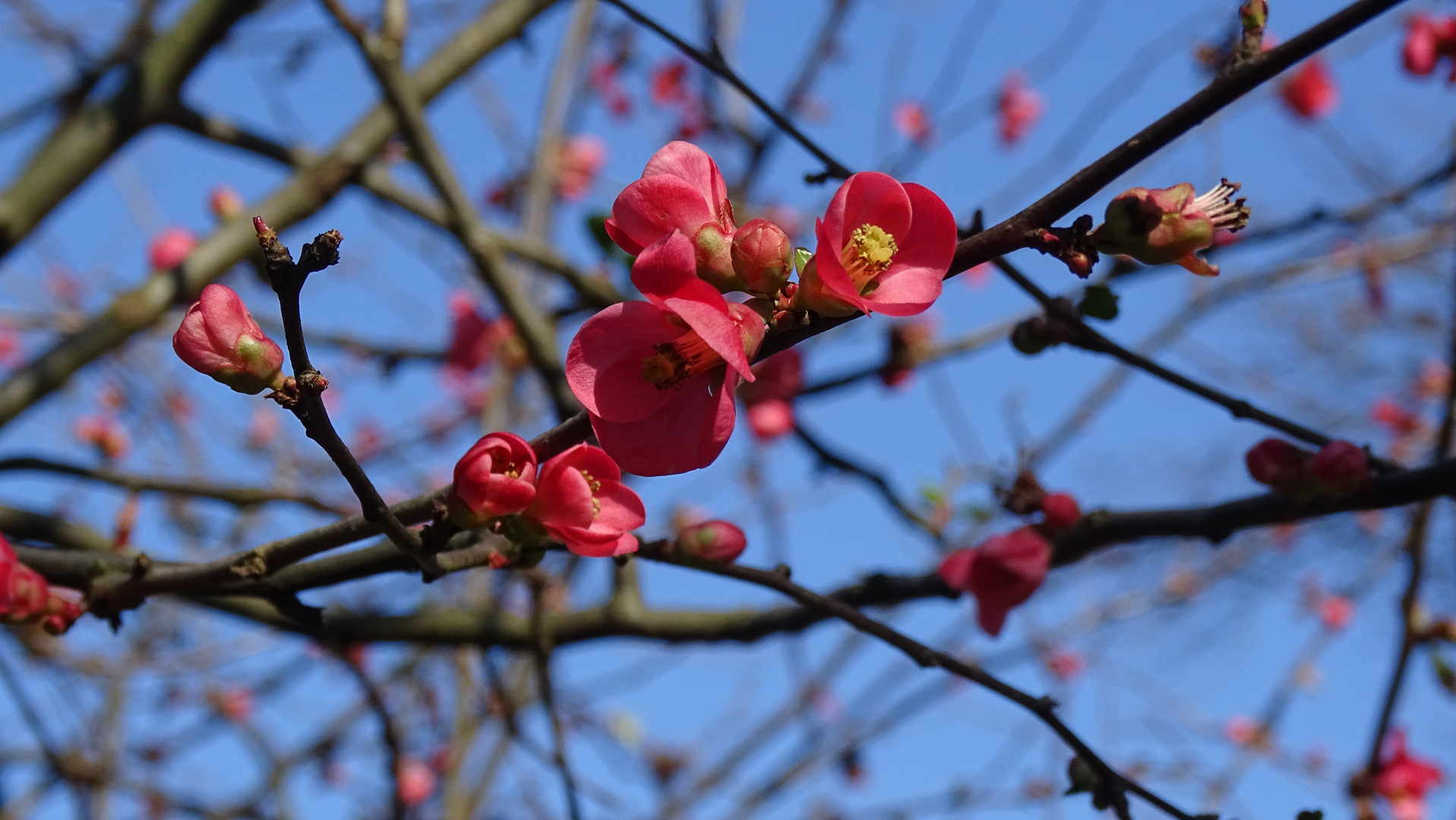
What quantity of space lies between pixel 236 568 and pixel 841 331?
3.04 metres

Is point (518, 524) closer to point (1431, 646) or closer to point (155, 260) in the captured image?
point (1431, 646)

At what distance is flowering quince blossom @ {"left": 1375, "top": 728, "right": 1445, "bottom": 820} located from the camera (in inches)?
102

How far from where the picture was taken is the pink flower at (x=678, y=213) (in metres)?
0.85

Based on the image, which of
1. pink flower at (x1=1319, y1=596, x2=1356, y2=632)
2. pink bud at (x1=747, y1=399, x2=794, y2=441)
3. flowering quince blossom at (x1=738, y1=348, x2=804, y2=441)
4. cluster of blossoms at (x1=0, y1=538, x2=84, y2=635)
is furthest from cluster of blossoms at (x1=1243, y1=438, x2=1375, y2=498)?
pink flower at (x1=1319, y1=596, x2=1356, y2=632)

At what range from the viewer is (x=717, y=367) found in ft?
2.97

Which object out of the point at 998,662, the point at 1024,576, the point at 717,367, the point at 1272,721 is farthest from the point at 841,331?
the point at 717,367

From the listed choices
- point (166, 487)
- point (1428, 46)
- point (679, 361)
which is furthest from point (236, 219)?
point (1428, 46)

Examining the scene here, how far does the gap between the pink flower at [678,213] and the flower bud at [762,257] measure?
1cm

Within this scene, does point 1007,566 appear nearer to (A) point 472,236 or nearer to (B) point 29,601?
(B) point 29,601

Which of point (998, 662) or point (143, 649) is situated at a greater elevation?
point (143, 649)

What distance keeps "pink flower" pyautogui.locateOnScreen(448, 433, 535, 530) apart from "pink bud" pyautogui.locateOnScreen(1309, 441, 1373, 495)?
87 centimetres

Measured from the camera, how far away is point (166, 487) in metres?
1.67

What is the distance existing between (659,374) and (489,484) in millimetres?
162

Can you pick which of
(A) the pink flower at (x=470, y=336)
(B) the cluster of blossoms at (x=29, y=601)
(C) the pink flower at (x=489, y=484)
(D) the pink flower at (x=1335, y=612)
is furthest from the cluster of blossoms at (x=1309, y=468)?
(D) the pink flower at (x=1335, y=612)
